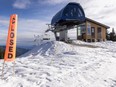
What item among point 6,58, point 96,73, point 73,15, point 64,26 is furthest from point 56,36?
point 6,58

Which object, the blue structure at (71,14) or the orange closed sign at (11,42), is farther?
the blue structure at (71,14)

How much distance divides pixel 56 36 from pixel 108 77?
726 inches

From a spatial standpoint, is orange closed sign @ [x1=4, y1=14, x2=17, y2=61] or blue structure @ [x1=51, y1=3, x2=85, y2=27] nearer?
orange closed sign @ [x1=4, y1=14, x2=17, y2=61]

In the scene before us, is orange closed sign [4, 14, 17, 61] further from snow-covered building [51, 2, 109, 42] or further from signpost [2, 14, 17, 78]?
snow-covered building [51, 2, 109, 42]

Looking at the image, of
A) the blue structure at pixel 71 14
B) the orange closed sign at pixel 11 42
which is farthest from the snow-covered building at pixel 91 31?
the orange closed sign at pixel 11 42

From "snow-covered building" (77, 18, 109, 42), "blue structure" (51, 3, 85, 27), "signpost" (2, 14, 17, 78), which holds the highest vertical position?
"blue structure" (51, 3, 85, 27)

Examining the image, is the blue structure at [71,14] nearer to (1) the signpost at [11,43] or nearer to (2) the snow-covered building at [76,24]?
(2) the snow-covered building at [76,24]

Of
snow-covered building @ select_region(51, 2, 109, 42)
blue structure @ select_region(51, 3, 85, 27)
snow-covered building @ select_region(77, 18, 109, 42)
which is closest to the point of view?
blue structure @ select_region(51, 3, 85, 27)

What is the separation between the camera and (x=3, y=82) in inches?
316

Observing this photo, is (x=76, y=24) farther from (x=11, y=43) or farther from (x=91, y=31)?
(x=11, y=43)

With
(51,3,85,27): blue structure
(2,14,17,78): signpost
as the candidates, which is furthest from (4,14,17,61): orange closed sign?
(51,3,85,27): blue structure

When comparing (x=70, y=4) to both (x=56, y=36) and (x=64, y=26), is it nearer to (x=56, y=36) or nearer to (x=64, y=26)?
A: (x=64, y=26)

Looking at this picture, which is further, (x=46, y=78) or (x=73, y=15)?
(x=73, y=15)

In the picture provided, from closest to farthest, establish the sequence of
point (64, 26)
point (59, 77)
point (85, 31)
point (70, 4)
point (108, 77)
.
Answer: point (59, 77), point (108, 77), point (70, 4), point (64, 26), point (85, 31)
